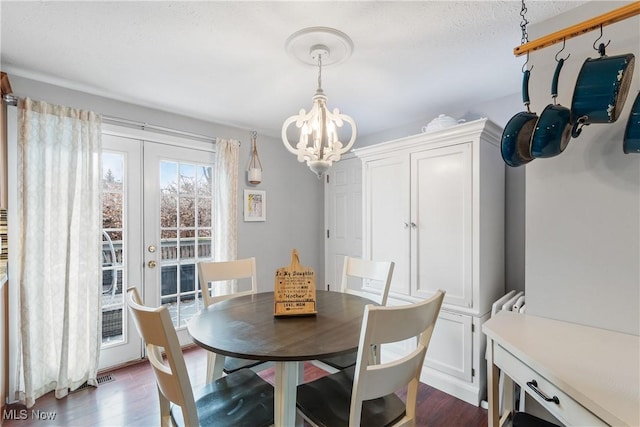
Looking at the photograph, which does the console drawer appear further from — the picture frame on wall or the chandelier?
the picture frame on wall

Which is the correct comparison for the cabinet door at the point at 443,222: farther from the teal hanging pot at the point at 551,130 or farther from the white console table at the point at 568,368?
the teal hanging pot at the point at 551,130

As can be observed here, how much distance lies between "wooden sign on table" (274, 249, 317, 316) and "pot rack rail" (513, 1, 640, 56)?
1.34 m

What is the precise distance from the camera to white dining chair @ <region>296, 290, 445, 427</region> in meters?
1.04

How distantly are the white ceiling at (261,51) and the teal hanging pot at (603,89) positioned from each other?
0.71 meters

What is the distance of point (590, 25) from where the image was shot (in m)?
1.03

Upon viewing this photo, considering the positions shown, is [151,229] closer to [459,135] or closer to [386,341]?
[386,341]

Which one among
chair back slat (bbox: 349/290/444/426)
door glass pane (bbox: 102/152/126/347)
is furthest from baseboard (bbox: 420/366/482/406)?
door glass pane (bbox: 102/152/126/347)

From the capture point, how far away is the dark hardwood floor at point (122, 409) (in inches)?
76.6

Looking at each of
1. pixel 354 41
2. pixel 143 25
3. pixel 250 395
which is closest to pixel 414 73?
pixel 354 41

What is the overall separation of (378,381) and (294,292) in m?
0.62

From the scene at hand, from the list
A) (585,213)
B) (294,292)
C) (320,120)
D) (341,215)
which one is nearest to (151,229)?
(294,292)

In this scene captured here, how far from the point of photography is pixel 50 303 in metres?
2.20

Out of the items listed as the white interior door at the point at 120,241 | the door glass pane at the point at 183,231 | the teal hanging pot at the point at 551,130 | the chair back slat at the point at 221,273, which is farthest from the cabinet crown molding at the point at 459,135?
the white interior door at the point at 120,241
